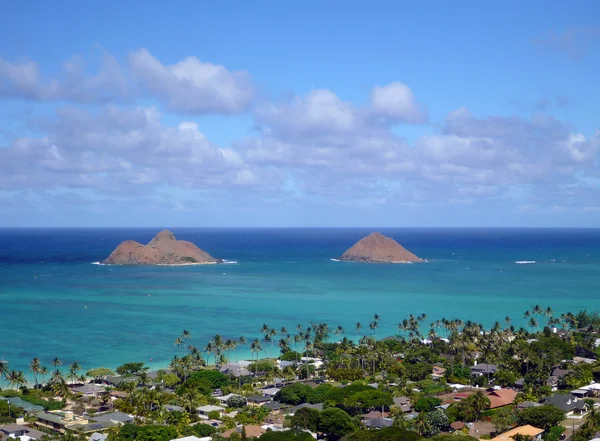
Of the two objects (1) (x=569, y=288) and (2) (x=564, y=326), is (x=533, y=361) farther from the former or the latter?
(1) (x=569, y=288)

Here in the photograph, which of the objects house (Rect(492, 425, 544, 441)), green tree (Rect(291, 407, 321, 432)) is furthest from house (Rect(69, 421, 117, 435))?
house (Rect(492, 425, 544, 441))

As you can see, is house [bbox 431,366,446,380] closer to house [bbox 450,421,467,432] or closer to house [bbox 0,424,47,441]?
house [bbox 450,421,467,432]

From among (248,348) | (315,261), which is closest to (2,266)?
(315,261)

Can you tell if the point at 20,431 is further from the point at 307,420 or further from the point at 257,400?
the point at 307,420

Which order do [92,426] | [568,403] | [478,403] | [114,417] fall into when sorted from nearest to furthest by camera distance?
1. [92,426]
2. [114,417]
3. [478,403]
4. [568,403]

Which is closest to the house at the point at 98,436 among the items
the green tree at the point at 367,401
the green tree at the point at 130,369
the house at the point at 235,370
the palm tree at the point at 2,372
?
the palm tree at the point at 2,372

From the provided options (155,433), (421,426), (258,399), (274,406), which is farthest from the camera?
(258,399)

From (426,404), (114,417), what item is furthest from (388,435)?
(114,417)

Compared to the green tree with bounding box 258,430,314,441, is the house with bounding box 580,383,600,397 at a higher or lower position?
lower
